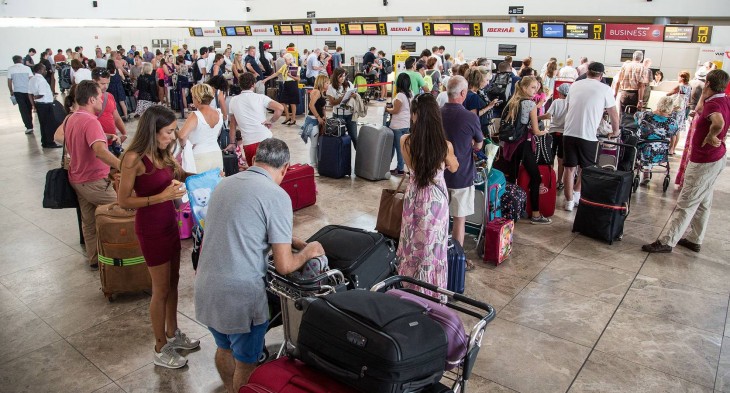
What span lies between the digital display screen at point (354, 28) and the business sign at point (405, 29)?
5.11 ft

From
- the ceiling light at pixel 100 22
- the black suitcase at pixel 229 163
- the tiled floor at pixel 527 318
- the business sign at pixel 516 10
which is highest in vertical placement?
the ceiling light at pixel 100 22

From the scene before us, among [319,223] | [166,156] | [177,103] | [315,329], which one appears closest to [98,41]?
[177,103]

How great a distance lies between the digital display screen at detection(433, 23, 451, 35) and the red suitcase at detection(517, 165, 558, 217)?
15.0 metres

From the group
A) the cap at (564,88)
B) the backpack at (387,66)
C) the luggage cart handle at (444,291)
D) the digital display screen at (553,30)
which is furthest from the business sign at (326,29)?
the luggage cart handle at (444,291)

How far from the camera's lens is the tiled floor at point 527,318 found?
3.44 metres

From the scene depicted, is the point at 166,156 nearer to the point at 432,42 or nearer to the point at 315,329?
the point at 315,329

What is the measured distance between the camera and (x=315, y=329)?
Answer: 184 cm

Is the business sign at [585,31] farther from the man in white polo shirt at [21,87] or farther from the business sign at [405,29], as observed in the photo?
the man in white polo shirt at [21,87]

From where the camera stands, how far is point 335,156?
26.3 ft

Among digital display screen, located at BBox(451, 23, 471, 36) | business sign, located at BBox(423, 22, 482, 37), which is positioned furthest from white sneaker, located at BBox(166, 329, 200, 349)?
digital display screen, located at BBox(451, 23, 471, 36)

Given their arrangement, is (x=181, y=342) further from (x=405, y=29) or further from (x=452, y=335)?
(x=405, y=29)

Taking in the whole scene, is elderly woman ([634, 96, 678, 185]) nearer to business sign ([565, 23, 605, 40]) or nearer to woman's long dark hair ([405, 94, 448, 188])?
woman's long dark hair ([405, 94, 448, 188])

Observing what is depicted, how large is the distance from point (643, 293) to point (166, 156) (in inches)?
164

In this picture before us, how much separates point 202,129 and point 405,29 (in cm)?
1753
